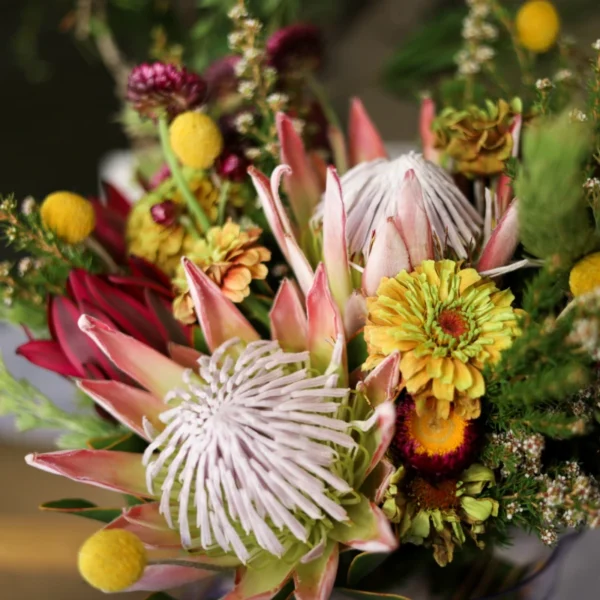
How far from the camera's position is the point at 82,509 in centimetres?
55

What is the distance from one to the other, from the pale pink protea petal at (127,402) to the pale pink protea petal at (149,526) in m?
0.06

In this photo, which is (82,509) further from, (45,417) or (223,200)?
(223,200)

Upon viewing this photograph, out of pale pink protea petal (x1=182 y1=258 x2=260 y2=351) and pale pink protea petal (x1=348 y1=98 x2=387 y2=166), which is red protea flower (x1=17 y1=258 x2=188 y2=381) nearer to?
pale pink protea petal (x1=182 y1=258 x2=260 y2=351)

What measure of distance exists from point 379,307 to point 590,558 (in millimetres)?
569

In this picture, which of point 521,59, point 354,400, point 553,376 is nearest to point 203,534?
point 354,400

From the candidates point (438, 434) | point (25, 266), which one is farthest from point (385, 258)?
point (25, 266)

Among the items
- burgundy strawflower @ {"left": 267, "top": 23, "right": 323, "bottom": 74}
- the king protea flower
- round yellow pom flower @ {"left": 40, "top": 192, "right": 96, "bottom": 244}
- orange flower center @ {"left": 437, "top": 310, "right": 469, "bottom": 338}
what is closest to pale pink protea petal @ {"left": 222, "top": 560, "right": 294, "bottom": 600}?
the king protea flower

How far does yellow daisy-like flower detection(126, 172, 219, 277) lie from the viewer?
64 centimetres

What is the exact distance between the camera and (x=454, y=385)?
0.47 meters

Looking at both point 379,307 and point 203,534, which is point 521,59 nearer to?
point 379,307

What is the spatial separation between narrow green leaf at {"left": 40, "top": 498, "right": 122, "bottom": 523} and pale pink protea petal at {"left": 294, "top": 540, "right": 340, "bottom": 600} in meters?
0.16

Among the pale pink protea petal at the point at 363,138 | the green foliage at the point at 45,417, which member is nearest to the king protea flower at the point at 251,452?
the green foliage at the point at 45,417

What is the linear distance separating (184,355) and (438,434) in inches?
8.6

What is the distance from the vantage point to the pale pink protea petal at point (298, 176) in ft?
1.99
